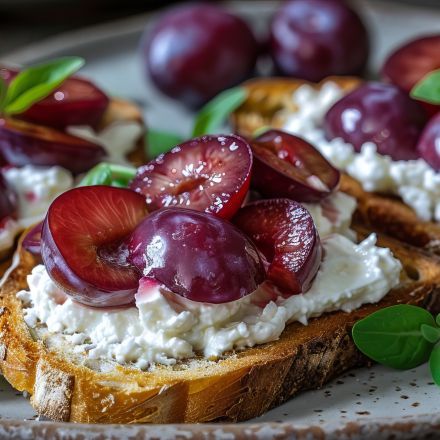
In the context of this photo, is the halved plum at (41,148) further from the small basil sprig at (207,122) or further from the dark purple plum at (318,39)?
the dark purple plum at (318,39)

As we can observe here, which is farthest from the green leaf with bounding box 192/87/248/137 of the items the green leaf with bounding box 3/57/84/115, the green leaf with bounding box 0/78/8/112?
the green leaf with bounding box 0/78/8/112

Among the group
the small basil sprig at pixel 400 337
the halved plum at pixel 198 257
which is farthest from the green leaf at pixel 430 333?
the halved plum at pixel 198 257

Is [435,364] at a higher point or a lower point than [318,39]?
lower

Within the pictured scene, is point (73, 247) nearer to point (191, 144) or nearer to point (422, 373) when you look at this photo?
point (191, 144)

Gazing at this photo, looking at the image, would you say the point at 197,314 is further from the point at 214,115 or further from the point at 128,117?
the point at 128,117

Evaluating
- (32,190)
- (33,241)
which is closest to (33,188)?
(32,190)

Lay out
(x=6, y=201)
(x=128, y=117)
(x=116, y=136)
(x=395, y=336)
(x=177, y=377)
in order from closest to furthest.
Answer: (x=177, y=377) → (x=395, y=336) → (x=6, y=201) → (x=116, y=136) → (x=128, y=117)

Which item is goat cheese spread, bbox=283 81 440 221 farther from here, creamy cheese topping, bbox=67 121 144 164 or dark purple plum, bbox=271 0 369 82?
dark purple plum, bbox=271 0 369 82
